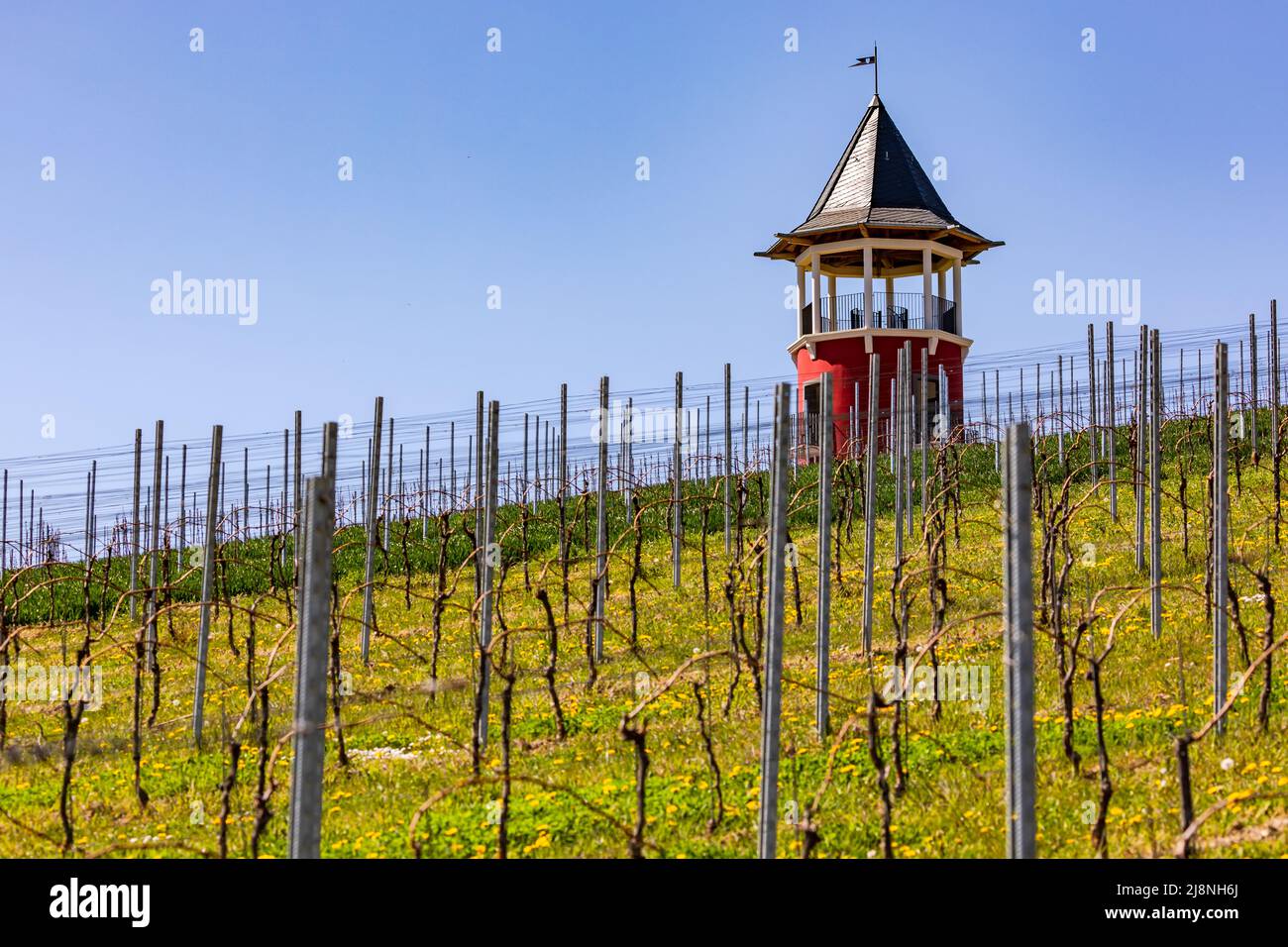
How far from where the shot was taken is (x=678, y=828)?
758 centimetres

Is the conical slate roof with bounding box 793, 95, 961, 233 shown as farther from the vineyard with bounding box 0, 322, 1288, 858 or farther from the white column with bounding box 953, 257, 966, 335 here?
the vineyard with bounding box 0, 322, 1288, 858

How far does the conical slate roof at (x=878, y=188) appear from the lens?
112ft

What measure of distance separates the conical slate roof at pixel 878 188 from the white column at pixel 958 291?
1265 mm

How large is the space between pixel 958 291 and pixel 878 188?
3999 mm

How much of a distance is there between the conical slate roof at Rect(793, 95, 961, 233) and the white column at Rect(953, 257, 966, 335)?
49.8 inches

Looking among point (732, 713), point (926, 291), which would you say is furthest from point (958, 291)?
point (732, 713)

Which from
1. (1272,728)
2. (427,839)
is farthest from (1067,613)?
(427,839)

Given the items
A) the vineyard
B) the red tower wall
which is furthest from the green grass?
the red tower wall

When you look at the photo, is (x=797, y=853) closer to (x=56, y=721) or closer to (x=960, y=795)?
(x=960, y=795)

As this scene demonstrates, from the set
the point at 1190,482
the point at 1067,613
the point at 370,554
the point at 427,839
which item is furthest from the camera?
the point at 1190,482

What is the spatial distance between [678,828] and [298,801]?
3.30 metres

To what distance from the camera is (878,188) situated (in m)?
A: 35.8

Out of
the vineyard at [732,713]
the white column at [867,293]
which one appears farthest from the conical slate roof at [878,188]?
the vineyard at [732,713]

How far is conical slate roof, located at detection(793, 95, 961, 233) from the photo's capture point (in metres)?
34.2
